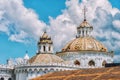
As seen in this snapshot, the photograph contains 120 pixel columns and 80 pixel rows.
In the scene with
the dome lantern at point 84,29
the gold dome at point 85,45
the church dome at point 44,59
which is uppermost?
the dome lantern at point 84,29

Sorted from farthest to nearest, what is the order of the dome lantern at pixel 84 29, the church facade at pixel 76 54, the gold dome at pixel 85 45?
the dome lantern at pixel 84 29, the gold dome at pixel 85 45, the church facade at pixel 76 54

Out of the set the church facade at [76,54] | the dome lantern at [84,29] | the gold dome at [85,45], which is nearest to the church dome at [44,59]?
the church facade at [76,54]

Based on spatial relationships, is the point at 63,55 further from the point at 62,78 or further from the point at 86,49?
the point at 62,78

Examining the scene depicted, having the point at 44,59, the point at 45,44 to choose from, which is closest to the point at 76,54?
the point at 45,44

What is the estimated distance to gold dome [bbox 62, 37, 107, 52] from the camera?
161 m

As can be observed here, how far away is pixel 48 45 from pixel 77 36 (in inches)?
608

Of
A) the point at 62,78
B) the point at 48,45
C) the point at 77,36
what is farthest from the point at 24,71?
the point at 62,78

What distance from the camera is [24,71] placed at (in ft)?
483

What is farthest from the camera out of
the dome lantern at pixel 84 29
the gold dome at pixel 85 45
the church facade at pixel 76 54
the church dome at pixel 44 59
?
the dome lantern at pixel 84 29

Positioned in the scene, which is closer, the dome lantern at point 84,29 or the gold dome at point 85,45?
the gold dome at point 85,45

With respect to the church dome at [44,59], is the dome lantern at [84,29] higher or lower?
higher

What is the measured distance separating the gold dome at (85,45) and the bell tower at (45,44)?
720 centimetres

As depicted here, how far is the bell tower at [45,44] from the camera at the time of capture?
511ft

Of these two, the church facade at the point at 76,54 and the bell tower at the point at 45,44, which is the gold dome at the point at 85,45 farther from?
the bell tower at the point at 45,44
